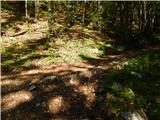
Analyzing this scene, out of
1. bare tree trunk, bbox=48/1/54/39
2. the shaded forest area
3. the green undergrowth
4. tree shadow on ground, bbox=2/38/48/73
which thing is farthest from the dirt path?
bare tree trunk, bbox=48/1/54/39

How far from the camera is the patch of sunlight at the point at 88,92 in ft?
34.0

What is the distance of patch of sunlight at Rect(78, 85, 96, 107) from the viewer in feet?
34.0

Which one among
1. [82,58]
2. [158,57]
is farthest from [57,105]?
[158,57]

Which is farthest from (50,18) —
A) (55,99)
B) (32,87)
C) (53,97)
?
(55,99)

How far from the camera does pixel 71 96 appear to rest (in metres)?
10.5

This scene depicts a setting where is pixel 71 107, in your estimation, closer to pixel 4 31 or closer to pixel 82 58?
pixel 82 58

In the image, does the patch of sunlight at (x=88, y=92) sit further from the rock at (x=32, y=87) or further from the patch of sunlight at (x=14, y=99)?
the patch of sunlight at (x=14, y=99)

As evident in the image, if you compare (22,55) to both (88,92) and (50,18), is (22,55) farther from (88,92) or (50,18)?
(88,92)

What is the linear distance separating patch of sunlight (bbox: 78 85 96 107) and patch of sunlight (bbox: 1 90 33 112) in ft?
6.63

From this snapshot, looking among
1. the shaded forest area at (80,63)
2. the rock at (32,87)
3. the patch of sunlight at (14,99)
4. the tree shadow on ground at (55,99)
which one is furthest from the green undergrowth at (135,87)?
the patch of sunlight at (14,99)

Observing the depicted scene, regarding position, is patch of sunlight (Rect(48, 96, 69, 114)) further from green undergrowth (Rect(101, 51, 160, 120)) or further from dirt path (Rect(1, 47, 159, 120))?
green undergrowth (Rect(101, 51, 160, 120))

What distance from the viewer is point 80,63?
635 inches

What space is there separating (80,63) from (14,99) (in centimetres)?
622

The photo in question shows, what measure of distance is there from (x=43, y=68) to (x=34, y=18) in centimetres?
1022
